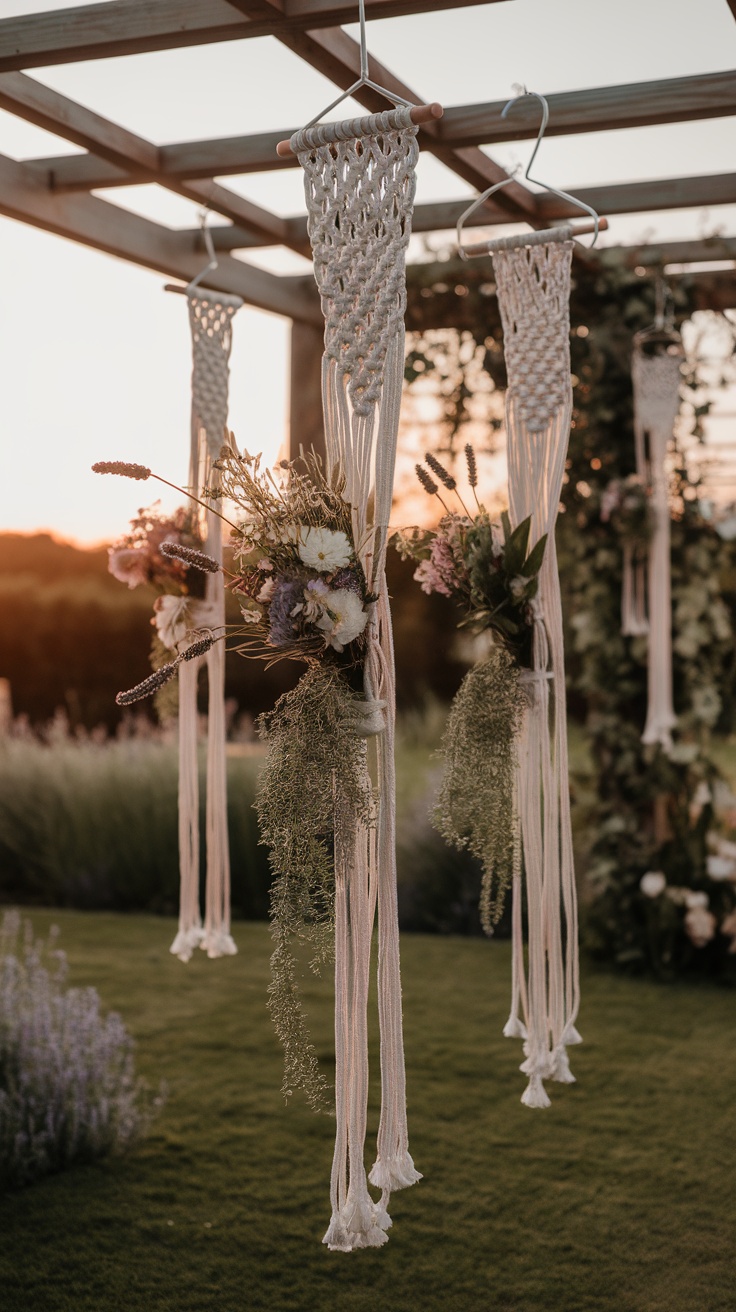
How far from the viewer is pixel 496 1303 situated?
255 centimetres

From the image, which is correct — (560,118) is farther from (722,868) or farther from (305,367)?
(722,868)

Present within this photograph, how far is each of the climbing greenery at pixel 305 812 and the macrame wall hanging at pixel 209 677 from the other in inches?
33.9

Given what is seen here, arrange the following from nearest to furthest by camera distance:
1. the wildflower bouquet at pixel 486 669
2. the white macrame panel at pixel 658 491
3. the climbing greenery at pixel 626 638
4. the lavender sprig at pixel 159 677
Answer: the lavender sprig at pixel 159 677
the wildflower bouquet at pixel 486 669
the white macrame panel at pixel 658 491
the climbing greenery at pixel 626 638

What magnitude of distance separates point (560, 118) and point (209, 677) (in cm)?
136

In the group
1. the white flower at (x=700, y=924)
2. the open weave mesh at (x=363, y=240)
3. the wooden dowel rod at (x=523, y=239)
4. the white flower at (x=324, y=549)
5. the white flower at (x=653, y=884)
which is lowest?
the white flower at (x=700, y=924)

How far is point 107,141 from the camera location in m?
2.89

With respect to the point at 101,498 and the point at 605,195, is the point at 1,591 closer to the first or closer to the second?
the point at 101,498

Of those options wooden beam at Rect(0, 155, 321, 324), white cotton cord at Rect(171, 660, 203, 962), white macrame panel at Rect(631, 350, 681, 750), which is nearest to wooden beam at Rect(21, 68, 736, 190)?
wooden beam at Rect(0, 155, 321, 324)

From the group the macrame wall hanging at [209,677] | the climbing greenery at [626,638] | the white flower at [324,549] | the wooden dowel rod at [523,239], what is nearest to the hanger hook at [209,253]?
the macrame wall hanging at [209,677]

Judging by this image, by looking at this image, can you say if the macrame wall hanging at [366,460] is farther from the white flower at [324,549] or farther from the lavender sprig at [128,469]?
the lavender sprig at [128,469]

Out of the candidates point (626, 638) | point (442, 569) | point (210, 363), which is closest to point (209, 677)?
point (442, 569)

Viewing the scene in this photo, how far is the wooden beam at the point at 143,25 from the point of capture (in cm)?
217

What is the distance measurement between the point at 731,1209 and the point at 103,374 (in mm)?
4709

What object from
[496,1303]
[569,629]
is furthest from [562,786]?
[569,629]
